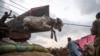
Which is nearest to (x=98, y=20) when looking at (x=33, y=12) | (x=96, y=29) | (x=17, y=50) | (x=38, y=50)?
(x=96, y=29)

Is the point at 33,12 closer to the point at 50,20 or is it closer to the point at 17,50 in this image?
the point at 50,20

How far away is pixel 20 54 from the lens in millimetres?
4125

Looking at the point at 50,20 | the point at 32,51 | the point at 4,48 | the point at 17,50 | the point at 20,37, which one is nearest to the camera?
the point at 4,48

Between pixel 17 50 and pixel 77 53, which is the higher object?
pixel 17 50

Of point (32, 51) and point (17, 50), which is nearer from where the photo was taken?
point (17, 50)

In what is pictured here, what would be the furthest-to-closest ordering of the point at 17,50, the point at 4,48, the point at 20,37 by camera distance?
the point at 20,37, the point at 17,50, the point at 4,48

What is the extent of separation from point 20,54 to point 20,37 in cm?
140

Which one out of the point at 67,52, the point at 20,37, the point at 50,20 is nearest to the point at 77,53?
the point at 67,52

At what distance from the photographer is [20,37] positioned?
5.50 meters

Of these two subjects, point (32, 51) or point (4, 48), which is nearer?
point (4, 48)

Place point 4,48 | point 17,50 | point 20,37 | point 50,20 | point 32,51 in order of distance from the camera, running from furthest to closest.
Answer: point 50,20
point 20,37
point 32,51
point 17,50
point 4,48

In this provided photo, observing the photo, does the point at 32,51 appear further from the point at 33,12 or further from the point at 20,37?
the point at 33,12

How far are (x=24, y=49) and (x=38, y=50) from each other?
1.91 feet

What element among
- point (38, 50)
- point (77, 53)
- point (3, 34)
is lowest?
point (77, 53)
